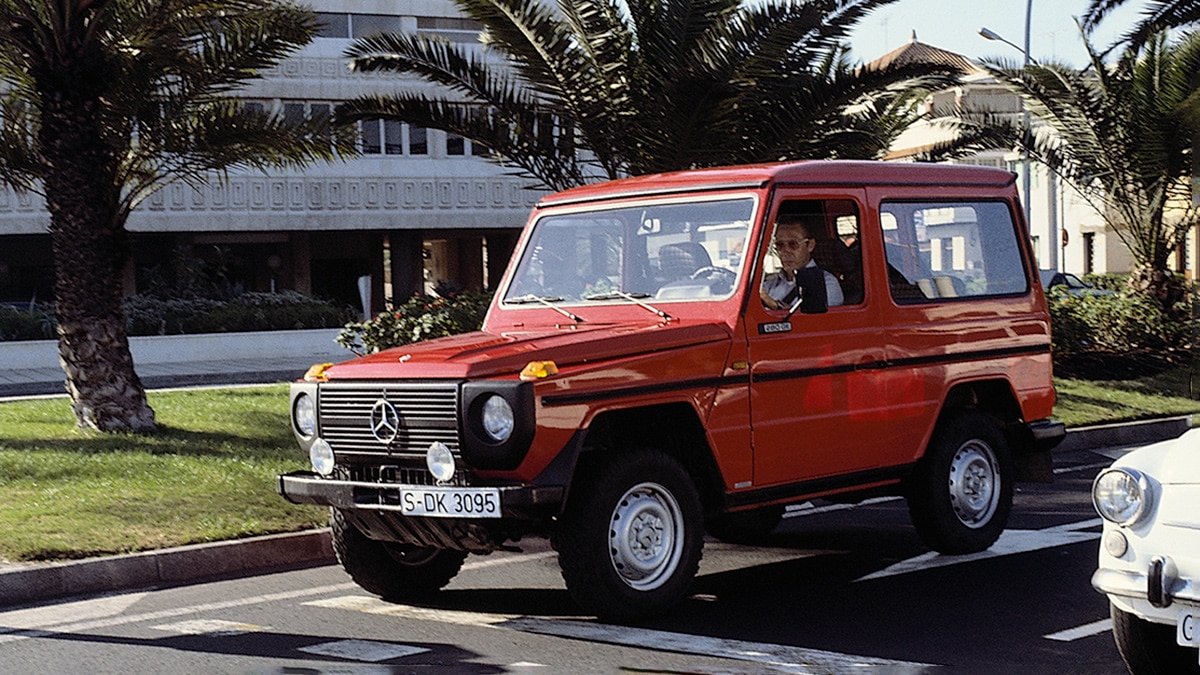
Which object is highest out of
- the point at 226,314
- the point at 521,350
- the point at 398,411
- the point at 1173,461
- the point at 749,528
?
the point at 521,350

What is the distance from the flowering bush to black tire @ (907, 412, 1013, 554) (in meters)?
7.05

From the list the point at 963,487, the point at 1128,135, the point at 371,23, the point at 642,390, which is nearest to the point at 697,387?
the point at 642,390

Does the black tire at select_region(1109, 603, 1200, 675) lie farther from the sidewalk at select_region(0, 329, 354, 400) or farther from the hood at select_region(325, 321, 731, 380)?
the sidewalk at select_region(0, 329, 354, 400)

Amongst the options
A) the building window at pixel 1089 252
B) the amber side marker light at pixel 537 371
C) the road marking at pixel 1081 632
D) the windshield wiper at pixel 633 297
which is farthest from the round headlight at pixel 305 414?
the building window at pixel 1089 252

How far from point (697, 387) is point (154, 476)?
5.44 m

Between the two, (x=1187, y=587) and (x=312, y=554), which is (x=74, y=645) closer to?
(x=312, y=554)

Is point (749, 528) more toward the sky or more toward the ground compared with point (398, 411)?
more toward the ground

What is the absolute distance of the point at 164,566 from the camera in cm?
902

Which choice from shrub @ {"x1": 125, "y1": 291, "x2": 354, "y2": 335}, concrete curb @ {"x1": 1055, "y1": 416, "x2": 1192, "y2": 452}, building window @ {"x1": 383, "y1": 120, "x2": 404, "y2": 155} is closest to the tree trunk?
concrete curb @ {"x1": 1055, "y1": 416, "x2": 1192, "y2": 452}

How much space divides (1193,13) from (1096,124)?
3.12 m

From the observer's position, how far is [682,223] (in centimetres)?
814

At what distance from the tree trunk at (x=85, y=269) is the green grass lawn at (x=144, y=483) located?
0.34 metres

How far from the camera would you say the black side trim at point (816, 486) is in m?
7.71

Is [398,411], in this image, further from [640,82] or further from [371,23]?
[371,23]
